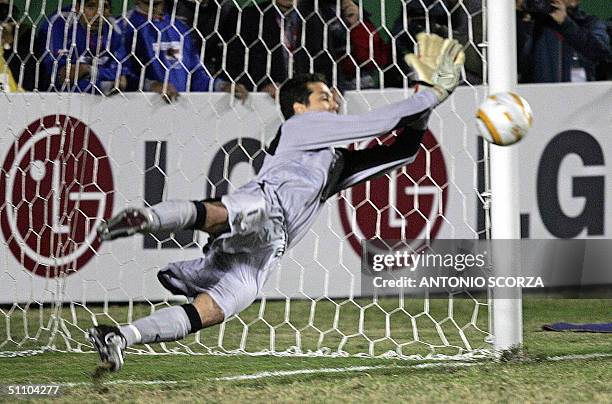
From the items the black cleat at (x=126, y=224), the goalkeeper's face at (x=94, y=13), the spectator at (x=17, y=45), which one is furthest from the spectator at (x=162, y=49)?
the black cleat at (x=126, y=224)

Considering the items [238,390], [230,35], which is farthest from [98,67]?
[238,390]

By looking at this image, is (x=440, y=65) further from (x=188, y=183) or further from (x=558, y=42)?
(x=558, y=42)

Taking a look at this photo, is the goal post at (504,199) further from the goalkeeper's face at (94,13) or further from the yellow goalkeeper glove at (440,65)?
the goalkeeper's face at (94,13)

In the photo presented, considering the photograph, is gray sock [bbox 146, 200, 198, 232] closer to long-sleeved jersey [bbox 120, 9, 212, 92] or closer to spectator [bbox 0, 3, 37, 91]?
long-sleeved jersey [bbox 120, 9, 212, 92]

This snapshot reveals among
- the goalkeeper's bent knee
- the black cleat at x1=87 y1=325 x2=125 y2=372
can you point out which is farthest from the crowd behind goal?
the black cleat at x1=87 y1=325 x2=125 y2=372

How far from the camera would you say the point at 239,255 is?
436 centimetres

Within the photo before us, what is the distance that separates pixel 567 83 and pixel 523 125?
253cm

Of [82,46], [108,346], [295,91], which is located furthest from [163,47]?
[108,346]

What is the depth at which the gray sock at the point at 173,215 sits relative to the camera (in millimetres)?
3871

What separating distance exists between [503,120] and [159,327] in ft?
4.76

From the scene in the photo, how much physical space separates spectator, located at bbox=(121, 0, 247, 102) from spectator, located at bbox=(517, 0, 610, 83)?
5.92 feet

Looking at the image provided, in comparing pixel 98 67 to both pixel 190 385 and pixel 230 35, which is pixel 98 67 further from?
pixel 190 385

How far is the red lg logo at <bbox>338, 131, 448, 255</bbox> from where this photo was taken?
19.1 feet

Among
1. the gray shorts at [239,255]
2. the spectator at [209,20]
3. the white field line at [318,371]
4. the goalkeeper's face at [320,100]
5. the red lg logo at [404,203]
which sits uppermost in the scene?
the spectator at [209,20]
